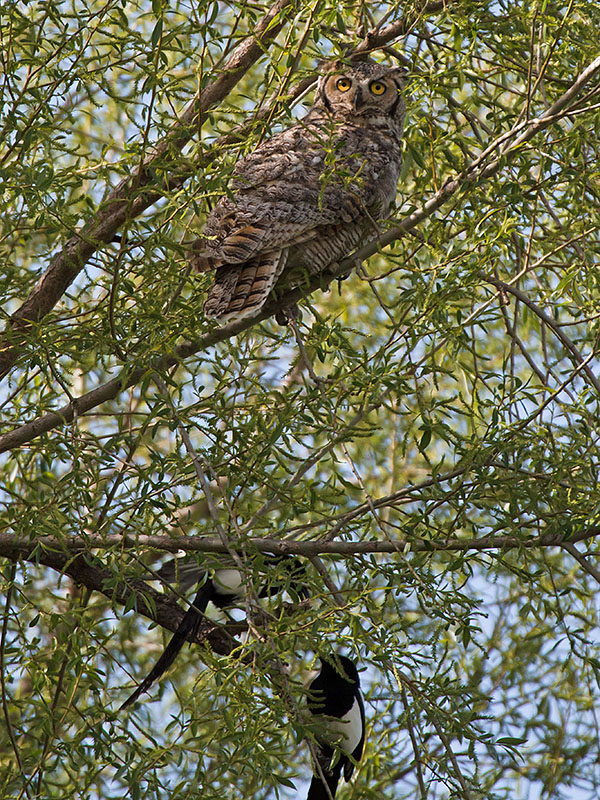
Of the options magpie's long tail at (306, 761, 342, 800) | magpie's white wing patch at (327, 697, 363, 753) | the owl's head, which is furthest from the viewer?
the owl's head

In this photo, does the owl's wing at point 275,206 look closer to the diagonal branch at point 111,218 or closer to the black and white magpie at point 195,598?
the diagonal branch at point 111,218

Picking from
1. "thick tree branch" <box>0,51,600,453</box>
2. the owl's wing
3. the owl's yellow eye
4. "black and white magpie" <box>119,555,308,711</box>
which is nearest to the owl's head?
the owl's yellow eye

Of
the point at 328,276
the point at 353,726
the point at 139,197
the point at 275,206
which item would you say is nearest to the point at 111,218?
the point at 139,197

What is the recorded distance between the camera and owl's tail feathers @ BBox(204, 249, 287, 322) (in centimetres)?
217

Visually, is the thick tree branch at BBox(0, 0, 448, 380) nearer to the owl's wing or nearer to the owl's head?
the owl's wing

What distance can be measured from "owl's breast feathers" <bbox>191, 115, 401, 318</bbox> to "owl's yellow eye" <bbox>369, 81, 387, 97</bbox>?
261mm

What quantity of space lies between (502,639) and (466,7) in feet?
8.49

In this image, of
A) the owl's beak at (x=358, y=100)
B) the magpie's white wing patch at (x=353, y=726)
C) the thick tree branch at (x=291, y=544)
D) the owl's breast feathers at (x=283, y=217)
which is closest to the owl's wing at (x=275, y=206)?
the owl's breast feathers at (x=283, y=217)

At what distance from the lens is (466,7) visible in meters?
2.12

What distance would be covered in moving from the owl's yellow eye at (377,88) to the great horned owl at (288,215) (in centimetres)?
8

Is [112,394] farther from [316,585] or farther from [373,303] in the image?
[373,303]

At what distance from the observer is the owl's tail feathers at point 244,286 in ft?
7.11

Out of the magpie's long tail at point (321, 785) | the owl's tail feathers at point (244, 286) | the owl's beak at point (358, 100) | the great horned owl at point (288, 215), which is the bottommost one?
the magpie's long tail at point (321, 785)

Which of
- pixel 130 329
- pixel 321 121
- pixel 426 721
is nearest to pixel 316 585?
pixel 426 721
